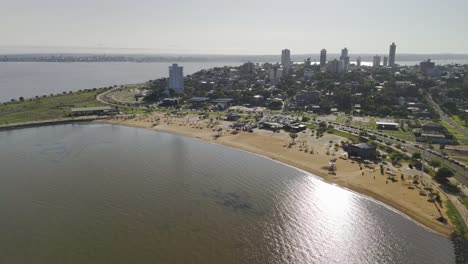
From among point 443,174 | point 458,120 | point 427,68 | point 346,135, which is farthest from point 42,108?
point 427,68

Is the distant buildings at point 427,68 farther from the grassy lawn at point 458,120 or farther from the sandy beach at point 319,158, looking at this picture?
the sandy beach at point 319,158

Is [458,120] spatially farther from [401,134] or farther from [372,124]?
[401,134]

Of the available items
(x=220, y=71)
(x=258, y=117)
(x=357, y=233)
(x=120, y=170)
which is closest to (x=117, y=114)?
(x=258, y=117)

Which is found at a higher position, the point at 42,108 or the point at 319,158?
the point at 42,108

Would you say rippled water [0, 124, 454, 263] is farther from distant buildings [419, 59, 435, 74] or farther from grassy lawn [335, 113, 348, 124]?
distant buildings [419, 59, 435, 74]

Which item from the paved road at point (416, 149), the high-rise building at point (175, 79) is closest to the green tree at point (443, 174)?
the paved road at point (416, 149)
